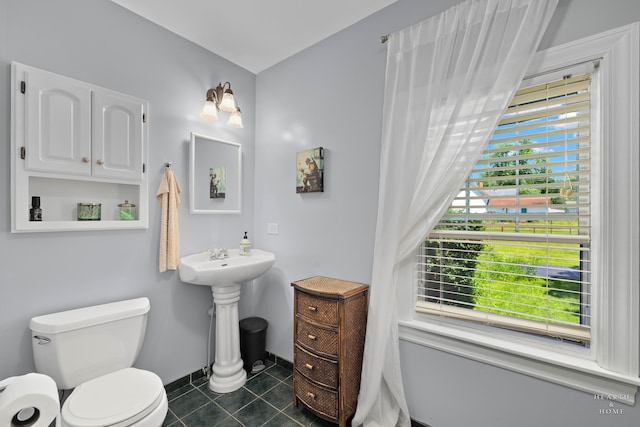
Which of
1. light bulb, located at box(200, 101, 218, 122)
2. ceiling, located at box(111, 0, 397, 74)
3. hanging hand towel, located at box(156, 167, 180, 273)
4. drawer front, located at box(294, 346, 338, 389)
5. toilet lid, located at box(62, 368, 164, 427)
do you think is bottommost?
drawer front, located at box(294, 346, 338, 389)

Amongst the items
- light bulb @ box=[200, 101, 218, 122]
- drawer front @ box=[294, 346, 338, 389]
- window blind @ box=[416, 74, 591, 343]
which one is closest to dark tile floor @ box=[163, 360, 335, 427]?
drawer front @ box=[294, 346, 338, 389]

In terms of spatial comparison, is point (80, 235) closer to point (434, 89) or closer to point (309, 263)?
point (309, 263)

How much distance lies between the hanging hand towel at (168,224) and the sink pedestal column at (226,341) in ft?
1.27

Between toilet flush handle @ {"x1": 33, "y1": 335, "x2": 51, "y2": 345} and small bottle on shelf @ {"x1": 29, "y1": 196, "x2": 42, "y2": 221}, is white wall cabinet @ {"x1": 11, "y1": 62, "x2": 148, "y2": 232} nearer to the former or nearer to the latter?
small bottle on shelf @ {"x1": 29, "y1": 196, "x2": 42, "y2": 221}

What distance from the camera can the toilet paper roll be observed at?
997 millimetres

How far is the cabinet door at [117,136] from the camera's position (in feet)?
5.67

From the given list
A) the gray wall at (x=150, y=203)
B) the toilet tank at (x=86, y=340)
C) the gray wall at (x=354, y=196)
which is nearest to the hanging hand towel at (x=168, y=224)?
the gray wall at (x=150, y=203)

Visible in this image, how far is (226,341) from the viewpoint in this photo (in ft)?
7.16

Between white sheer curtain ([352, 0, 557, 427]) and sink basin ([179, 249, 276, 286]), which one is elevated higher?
white sheer curtain ([352, 0, 557, 427])

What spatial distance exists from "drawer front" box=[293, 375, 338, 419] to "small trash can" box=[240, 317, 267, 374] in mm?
591

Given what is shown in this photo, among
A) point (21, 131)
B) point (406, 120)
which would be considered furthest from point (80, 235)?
point (406, 120)

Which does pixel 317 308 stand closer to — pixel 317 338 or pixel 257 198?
pixel 317 338

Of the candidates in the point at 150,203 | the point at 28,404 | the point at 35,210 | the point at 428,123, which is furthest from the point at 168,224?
the point at 428,123

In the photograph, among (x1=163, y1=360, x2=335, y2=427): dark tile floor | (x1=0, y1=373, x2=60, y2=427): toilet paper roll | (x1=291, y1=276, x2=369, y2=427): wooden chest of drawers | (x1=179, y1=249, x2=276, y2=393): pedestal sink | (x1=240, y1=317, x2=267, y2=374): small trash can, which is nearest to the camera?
(x1=0, y1=373, x2=60, y2=427): toilet paper roll
